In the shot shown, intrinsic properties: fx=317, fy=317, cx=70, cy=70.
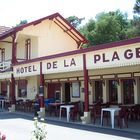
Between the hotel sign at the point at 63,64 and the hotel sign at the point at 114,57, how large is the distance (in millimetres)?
806

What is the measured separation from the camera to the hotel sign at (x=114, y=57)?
42.5 feet

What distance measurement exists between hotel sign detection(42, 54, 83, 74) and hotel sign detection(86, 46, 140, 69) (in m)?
0.81

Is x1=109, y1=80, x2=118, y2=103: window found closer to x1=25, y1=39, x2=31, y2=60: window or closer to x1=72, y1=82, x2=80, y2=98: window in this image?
x1=72, y1=82, x2=80, y2=98: window

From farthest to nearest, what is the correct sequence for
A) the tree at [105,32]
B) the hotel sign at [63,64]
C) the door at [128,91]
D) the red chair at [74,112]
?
the tree at [105,32], the door at [128,91], the red chair at [74,112], the hotel sign at [63,64]

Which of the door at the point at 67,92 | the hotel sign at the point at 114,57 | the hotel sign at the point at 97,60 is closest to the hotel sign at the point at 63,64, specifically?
the hotel sign at the point at 97,60

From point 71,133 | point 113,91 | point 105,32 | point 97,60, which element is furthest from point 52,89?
point 105,32

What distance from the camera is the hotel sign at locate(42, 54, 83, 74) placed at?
1608 centimetres

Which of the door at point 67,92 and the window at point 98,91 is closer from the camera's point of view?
the window at point 98,91

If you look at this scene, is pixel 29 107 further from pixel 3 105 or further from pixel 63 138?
pixel 63 138

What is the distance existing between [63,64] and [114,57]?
4125mm

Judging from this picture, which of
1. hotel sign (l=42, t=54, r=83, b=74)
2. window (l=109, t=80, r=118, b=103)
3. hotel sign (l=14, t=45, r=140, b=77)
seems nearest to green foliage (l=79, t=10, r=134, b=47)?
window (l=109, t=80, r=118, b=103)

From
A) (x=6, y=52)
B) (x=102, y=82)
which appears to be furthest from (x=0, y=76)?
(x=102, y=82)

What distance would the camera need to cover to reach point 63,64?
56.7ft

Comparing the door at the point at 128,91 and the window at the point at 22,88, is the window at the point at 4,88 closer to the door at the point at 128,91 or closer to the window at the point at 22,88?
the window at the point at 22,88
